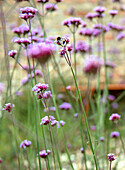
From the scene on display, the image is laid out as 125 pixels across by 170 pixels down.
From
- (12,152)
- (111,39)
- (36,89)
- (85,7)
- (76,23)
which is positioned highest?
(85,7)

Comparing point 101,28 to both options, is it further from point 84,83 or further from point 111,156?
point 84,83

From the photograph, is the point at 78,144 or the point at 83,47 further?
the point at 78,144

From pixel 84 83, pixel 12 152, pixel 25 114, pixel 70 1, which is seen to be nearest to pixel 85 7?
pixel 70 1

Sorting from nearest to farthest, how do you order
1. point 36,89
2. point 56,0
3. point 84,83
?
point 36,89 → point 56,0 → point 84,83

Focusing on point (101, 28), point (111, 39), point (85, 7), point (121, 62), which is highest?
point (85, 7)

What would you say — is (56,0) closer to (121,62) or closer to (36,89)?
(36,89)

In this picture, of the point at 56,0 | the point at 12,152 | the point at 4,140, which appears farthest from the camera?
the point at 4,140

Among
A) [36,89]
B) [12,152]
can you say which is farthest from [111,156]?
[12,152]

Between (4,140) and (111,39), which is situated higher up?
(111,39)

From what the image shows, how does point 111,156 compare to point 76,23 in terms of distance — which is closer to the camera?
point 111,156
